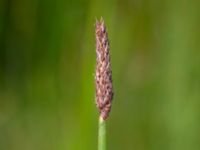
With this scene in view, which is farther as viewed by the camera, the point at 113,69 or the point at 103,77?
the point at 113,69

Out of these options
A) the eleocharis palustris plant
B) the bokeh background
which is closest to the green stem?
the eleocharis palustris plant

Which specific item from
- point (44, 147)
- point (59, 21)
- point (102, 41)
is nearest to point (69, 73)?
point (59, 21)

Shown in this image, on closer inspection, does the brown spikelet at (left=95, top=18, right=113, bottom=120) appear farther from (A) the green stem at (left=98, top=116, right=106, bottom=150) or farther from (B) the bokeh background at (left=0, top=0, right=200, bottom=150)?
(B) the bokeh background at (left=0, top=0, right=200, bottom=150)

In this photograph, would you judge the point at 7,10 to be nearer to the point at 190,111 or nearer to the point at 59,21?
the point at 59,21

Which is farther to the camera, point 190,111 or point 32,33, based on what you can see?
point 32,33

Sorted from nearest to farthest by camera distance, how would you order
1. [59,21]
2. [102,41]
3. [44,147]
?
[102,41], [44,147], [59,21]

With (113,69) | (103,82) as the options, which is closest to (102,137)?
(103,82)

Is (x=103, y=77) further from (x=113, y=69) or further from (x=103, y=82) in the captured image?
(x=113, y=69)
